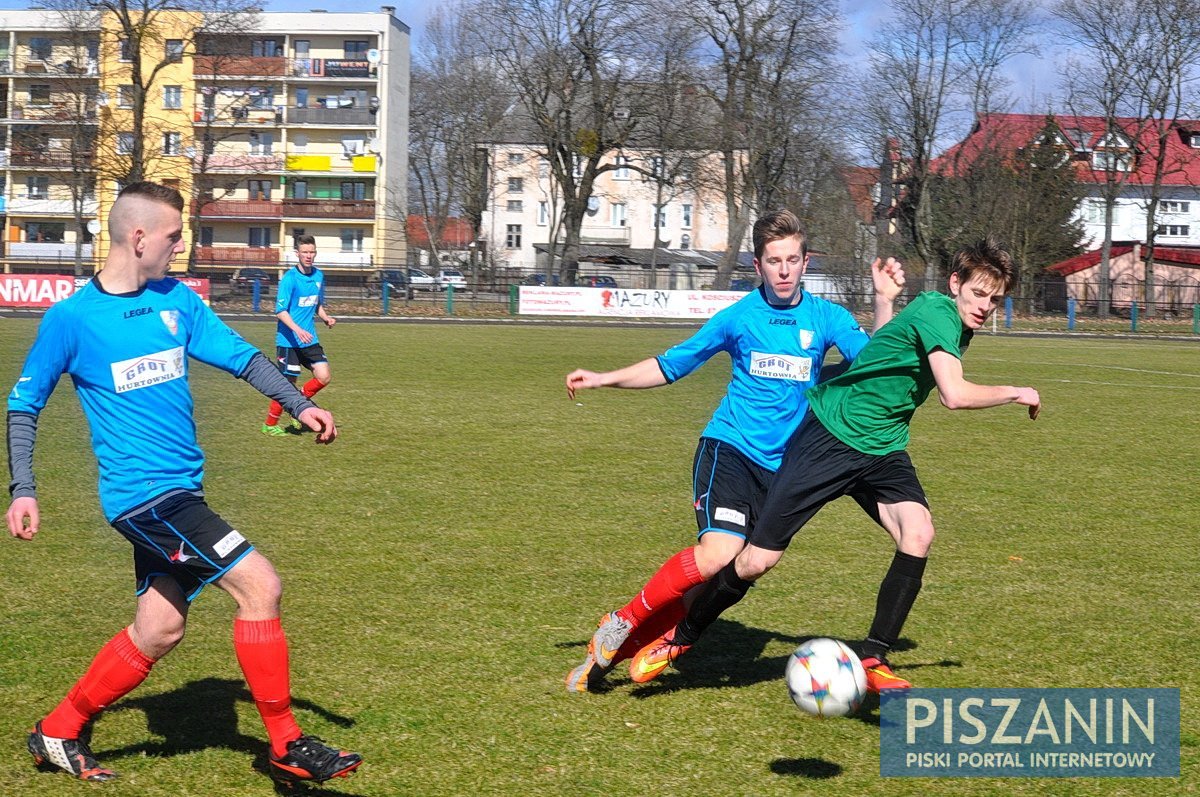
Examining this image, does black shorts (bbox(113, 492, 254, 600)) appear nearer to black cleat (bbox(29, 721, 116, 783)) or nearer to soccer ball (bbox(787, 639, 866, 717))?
black cleat (bbox(29, 721, 116, 783))

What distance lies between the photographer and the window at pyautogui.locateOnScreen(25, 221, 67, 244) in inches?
2817

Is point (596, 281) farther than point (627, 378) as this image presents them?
Yes

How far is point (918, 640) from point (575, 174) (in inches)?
1922

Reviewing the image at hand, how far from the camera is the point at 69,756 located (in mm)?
4012

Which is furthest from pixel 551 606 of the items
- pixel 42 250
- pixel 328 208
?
pixel 42 250

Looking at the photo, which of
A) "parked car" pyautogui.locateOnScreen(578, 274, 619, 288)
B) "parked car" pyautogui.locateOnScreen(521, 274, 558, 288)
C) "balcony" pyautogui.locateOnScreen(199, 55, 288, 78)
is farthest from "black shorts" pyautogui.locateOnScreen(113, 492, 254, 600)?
→ "balcony" pyautogui.locateOnScreen(199, 55, 288, 78)

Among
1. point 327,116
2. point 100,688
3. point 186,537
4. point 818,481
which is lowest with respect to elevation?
point 100,688

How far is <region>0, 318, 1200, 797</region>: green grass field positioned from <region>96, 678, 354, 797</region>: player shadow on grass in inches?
0.5

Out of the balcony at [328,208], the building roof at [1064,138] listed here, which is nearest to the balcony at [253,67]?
the balcony at [328,208]

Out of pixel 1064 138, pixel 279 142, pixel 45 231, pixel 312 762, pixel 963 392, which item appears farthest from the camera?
pixel 279 142

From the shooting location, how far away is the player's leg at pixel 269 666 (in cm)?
377

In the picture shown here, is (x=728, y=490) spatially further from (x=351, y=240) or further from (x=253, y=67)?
(x=351, y=240)

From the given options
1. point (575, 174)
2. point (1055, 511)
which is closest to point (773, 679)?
point (1055, 511)

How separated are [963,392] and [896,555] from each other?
0.74 meters
